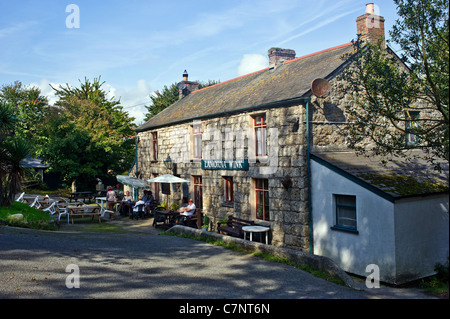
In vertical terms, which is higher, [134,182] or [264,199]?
[134,182]

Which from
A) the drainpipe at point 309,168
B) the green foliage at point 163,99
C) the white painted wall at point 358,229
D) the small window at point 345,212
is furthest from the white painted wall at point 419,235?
the green foliage at point 163,99

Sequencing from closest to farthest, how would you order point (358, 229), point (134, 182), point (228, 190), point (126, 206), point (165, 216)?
point (358, 229)
point (228, 190)
point (165, 216)
point (134, 182)
point (126, 206)

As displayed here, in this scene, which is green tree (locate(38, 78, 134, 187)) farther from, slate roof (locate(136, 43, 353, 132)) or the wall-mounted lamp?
the wall-mounted lamp

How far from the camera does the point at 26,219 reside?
43.9ft

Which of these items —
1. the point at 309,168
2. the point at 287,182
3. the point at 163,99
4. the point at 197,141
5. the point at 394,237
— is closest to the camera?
the point at 394,237

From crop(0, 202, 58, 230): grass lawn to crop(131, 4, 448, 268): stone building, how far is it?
615cm

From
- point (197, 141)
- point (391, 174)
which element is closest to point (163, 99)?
point (197, 141)

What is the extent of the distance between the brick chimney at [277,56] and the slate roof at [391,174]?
21.8 feet

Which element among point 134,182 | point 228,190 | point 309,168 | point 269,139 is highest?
point 269,139

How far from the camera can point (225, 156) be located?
601 inches

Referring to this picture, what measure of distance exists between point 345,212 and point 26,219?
10584 millimetres

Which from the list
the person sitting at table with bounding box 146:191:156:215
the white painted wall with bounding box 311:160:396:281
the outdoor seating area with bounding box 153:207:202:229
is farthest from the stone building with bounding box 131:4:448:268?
the person sitting at table with bounding box 146:191:156:215

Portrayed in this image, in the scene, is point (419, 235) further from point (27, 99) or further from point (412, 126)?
point (27, 99)
